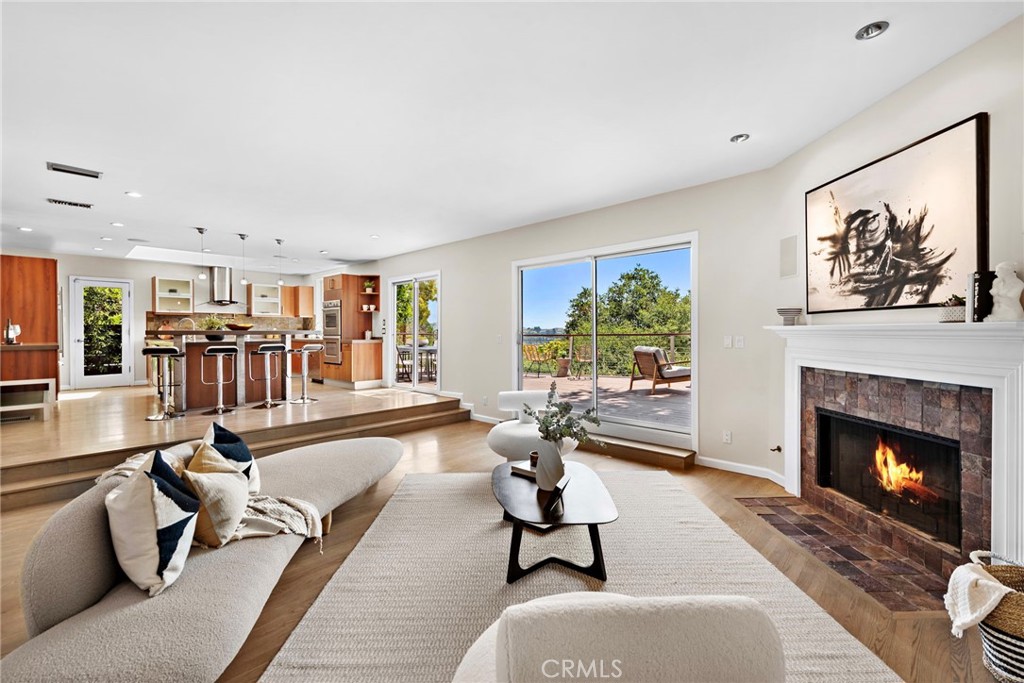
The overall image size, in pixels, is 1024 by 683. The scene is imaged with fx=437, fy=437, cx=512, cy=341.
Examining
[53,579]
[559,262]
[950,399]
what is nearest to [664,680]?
[53,579]

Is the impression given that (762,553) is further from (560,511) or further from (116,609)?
(116,609)

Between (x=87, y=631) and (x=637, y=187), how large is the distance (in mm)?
4699

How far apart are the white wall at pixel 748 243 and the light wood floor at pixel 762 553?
2.87ft

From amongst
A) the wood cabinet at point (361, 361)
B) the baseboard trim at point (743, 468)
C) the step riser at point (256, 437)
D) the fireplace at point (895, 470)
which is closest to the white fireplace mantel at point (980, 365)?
the fireplace at point (895, 470)

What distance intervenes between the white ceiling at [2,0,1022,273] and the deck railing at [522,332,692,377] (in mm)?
1570

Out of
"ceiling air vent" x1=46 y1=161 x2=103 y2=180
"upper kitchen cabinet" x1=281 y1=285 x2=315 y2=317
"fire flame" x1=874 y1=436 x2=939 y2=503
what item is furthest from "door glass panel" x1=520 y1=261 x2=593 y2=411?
"upper kitchen cabinet" x1=281 y1=285 x2=315 y2=317

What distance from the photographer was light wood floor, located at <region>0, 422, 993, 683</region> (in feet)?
5.89

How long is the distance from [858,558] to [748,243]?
8.62ft

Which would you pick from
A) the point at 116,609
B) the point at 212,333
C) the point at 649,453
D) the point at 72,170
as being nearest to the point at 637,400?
the point at 649,453

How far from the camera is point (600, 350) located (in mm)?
5254

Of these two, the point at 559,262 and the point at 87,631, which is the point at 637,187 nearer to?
the point at 559,262

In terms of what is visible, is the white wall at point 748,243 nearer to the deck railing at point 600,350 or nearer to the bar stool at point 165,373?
the deck railing at point 600,350

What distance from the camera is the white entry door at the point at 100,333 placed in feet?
26.3

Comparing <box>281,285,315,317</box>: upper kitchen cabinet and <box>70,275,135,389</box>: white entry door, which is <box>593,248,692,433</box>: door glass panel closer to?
<box>281,285,315,317</box>: upper kitchen cabinet
